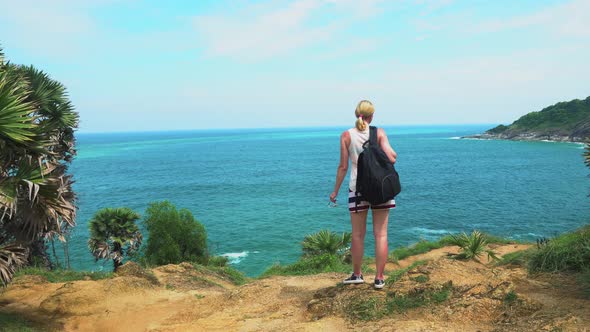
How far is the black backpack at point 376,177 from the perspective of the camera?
4.90 m

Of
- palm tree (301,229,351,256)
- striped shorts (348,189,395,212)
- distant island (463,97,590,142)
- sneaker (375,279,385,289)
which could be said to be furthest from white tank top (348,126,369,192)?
distant island (463,97,590,142)

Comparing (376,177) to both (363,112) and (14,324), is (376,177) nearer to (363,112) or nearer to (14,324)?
(363,112)

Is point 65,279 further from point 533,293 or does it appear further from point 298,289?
point 533,293

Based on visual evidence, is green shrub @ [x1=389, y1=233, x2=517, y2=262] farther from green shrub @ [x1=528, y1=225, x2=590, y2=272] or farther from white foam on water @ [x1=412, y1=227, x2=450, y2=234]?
white foam on water @ [x1=412, y1=227, x2=450, y2=234]

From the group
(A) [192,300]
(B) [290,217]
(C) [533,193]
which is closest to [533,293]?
(A) [192,300]

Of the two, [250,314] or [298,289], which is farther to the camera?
[298,289]

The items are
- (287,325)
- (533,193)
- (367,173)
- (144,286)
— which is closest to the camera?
(367,173)

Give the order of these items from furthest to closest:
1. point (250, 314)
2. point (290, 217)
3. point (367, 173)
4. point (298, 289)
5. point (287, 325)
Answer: point (290, 217)
point (298, 289)
point (250, 314)
point (287, 325)
point (367, 173)

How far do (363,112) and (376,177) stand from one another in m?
0.97

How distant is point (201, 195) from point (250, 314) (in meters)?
55.2

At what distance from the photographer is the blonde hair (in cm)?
511

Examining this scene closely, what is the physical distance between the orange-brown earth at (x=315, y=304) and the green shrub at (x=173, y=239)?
14.7 meters

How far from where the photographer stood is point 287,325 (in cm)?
542

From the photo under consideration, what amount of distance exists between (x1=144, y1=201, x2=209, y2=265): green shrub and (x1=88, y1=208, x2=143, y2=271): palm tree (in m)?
4.47
